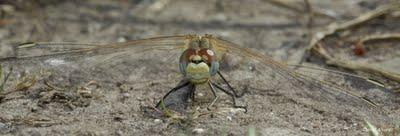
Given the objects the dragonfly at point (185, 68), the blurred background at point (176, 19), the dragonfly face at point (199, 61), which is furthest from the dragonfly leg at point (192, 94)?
the blurred background at point (176, 19)

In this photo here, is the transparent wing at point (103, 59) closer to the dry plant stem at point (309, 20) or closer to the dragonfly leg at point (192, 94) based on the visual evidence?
the dragonfly leg at point (192, 94)

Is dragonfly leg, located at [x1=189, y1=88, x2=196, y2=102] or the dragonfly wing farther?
the dragonfly wing

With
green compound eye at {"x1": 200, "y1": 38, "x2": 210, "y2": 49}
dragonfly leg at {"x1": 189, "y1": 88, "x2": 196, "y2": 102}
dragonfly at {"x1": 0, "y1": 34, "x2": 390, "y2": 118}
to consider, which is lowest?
dragonfly leg at {"x1": 189, "y1": 88, "x2": 196, "y2": 102}

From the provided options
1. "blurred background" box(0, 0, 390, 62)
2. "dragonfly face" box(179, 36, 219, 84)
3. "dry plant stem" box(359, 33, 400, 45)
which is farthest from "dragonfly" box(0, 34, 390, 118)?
"dry plant stem" box(359, 33, 400, 45)

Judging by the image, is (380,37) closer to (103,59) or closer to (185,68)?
(185,68)

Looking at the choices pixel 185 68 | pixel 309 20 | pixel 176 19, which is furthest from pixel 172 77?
pixel 309 20

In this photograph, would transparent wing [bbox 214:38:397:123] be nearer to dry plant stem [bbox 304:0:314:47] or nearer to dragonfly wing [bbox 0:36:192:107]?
dragonfly wing [bbox 0:36:192:107]

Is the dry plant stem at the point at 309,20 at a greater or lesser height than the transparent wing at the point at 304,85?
greater

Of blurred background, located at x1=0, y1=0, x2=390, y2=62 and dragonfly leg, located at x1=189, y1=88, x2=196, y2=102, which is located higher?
blurred background, located at x1=0, y1=0, x2=390, y2=62
